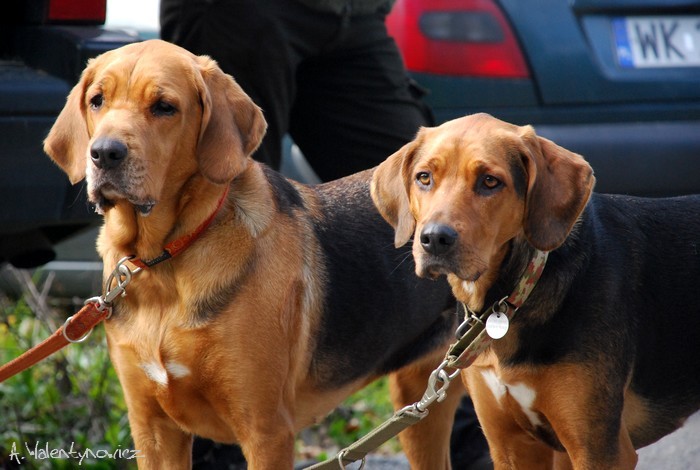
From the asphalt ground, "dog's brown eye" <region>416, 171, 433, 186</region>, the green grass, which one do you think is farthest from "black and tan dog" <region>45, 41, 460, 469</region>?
the asphalt ground

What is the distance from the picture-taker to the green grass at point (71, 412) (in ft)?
18.1

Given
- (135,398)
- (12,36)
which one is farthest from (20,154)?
(135,398)

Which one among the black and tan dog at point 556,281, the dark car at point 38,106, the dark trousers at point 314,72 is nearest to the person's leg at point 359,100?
the dark trousers at point 314,72

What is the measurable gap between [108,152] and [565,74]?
341 cm

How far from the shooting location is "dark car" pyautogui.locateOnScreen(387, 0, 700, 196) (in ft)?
20.7

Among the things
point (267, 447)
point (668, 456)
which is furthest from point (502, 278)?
point (668, 456)

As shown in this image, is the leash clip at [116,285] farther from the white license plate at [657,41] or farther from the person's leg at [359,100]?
the white license plate at [657,41]

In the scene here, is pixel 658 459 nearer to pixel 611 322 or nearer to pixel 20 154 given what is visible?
pixel 611 322

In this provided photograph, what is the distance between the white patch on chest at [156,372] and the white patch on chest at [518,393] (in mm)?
1047

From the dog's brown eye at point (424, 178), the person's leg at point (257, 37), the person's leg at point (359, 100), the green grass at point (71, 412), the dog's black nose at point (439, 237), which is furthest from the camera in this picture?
the green grass at point (71, 412)

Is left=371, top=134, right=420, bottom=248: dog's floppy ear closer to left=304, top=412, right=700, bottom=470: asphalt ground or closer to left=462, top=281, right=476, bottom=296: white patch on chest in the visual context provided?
left=462, top=281, right=476, bottom=296: white patch on chest

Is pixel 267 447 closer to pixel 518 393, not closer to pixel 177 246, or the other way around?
pixel 177 246

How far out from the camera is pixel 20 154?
15.4 feet

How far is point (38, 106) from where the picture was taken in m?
4.77
